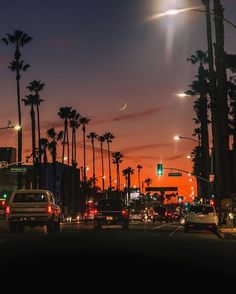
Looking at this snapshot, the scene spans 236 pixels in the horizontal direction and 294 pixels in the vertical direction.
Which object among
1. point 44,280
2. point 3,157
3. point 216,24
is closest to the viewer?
point 44,280

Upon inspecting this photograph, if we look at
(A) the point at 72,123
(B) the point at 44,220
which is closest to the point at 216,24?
(B) the point at 44,220

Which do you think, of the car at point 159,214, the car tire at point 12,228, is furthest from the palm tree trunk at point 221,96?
the car at point 159,214

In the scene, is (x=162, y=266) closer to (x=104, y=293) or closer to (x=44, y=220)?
(x=104, y=293)

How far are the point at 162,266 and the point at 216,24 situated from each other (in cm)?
3516

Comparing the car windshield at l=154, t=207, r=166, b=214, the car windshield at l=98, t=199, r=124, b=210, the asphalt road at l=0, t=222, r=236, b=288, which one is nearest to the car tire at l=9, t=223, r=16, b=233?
the car windshield at l=98, t=199, r=124, b=210

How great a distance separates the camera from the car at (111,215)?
4491 centimetres

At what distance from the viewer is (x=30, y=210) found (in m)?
36.0

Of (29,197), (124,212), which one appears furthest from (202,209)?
(29,197)

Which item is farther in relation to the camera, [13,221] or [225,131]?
[225,131]

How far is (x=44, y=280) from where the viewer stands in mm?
13750

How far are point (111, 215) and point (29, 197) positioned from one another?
9283 millimetres

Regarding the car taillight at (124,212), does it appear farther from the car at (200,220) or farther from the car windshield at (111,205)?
the car at (200,220)

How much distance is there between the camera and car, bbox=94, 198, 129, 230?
4491 centimetres

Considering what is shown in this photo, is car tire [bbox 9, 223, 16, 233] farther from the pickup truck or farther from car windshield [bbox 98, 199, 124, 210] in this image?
car windshield [bbox 98, 199, 124, 210]
